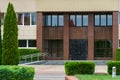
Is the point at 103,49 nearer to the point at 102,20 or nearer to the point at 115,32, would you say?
the point at 115,32

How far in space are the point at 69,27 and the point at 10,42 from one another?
19935 mm

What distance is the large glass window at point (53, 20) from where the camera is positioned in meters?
51.8

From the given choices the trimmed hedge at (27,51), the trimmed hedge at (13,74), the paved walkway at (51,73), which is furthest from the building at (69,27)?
the trimmed hedge at (13,74)

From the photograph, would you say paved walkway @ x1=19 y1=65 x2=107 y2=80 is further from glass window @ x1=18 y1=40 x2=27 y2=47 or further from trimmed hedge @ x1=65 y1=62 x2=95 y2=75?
glass window @ x1=18 y1=40 x2=27 y2=47

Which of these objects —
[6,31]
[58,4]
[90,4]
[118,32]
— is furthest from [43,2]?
[6,31]

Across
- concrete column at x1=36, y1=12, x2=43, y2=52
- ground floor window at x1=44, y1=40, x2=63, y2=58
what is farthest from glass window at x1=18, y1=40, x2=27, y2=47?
ground floor window at x1=44, y1=40, x2=63, y2=58

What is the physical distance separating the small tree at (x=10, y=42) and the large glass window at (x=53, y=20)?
1896 centimetres

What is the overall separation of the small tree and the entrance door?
19.5 m

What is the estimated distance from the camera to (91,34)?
50.8 metres

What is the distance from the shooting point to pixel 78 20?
51.8 metres

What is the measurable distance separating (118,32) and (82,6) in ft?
16.7

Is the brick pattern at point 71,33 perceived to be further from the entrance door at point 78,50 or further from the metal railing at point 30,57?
the metal railing at point 30,57

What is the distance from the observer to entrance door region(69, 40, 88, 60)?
51.6 meters

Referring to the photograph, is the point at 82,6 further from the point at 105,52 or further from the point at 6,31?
the point at 6,31
